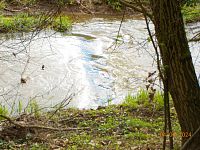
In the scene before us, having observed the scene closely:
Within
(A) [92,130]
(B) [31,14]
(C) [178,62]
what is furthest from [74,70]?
(C) [178,62]

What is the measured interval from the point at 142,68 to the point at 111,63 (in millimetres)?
939

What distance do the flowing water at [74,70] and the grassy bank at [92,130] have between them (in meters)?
1.22

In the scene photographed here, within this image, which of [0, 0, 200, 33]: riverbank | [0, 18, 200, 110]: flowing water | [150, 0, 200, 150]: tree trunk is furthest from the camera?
[0, 0, 200, 33]: riverbank

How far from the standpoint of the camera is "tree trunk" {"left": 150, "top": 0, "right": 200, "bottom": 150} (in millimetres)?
3576

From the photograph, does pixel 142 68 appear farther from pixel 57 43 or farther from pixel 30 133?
pixel 30 133

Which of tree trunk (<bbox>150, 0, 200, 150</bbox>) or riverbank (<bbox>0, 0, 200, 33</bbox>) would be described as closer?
tree trunk (<bbox>150, 0, 200, 150</bbox>)

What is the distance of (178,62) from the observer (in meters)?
3.65

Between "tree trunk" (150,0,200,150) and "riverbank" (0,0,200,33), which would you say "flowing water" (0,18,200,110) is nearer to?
Answer: "riverbank" (0,0,200,33)

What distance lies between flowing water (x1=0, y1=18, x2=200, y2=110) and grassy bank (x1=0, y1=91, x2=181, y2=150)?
122 centimetres

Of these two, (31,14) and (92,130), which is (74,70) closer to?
(31,14)

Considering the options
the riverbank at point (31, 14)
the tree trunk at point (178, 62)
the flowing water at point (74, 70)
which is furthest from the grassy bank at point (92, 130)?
the riverbank at point (31, 14)

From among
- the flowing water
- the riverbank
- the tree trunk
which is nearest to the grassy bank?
the tree trunk

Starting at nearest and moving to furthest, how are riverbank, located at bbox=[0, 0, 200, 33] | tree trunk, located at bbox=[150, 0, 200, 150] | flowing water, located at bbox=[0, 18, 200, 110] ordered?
tree trunk, located at bbox=[150, 0, 200, 150] < flowing water, located at bbox=[0, 18, 200, 110] < riverbank, located at bbox=[0, 0, 200, 33]

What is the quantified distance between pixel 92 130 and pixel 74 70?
4923mm
